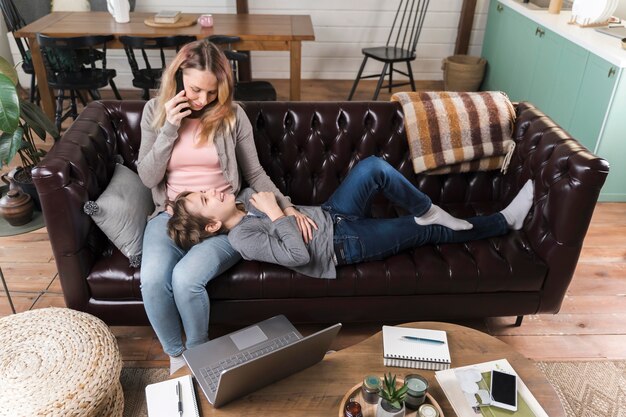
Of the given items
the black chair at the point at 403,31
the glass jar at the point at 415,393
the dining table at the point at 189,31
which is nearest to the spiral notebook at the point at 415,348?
the glass jar at the point at 415,393

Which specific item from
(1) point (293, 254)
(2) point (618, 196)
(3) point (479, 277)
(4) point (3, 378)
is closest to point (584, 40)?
(2) point (618, 196)

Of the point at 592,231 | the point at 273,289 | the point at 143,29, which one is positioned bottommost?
the point at 592,231

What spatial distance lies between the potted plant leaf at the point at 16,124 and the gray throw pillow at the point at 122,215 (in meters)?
0.68

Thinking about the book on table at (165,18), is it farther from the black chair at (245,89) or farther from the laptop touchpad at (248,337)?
the laptop touchpad at (248,337)

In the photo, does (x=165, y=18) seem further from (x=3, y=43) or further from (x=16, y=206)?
(x=3, y=43)

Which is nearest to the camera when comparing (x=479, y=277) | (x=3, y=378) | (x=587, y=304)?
(x=3, y=378)

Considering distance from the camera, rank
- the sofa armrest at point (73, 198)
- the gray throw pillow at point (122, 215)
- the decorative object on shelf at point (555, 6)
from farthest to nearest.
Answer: the decorative object on shelf at point (555, 6) < the gray throw pillow at point (122, 215) < the sofa armrest at point (73, 198)

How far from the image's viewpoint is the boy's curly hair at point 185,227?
1945mm

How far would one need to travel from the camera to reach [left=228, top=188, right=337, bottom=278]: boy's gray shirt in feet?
6.26

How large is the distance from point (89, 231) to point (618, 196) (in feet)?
9.91

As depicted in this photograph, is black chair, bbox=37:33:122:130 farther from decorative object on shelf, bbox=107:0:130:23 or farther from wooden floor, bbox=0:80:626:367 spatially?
wooden floor, bbox=0:80:626:367

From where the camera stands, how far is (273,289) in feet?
6.48

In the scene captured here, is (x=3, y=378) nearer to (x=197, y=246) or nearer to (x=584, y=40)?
(x=197, y=246)

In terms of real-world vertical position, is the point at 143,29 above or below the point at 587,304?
above
